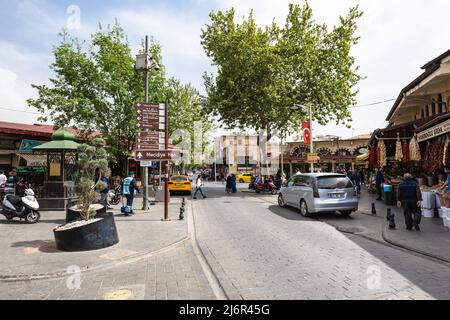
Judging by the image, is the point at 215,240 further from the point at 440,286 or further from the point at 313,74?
the point at 313,74

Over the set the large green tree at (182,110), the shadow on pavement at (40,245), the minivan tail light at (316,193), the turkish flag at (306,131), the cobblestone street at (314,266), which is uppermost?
the large green tree at (182,110)

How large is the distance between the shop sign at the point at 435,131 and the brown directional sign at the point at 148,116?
1004 centimetres

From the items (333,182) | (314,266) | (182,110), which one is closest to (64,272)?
(314,266)

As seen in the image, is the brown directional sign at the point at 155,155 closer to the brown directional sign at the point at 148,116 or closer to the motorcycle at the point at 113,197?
the brown directional sign at the point at 148,116

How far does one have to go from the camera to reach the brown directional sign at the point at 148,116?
11727mm

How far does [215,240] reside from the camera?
8273mm

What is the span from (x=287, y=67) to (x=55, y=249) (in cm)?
1925

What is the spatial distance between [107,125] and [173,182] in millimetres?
6044

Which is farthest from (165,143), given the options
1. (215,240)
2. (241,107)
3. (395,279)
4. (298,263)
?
(241,107)

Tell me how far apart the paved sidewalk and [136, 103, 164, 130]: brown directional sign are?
3648mm

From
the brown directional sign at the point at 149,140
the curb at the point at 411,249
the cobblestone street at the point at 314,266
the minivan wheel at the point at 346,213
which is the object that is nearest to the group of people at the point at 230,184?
the minivan wheel at the point at 346,213

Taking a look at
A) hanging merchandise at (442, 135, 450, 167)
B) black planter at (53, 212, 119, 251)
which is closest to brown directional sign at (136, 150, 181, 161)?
black planter at (53, 212, 119, 251)

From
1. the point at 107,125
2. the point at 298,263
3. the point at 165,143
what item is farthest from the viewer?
the point at 107,125

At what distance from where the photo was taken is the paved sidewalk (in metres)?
5.83
